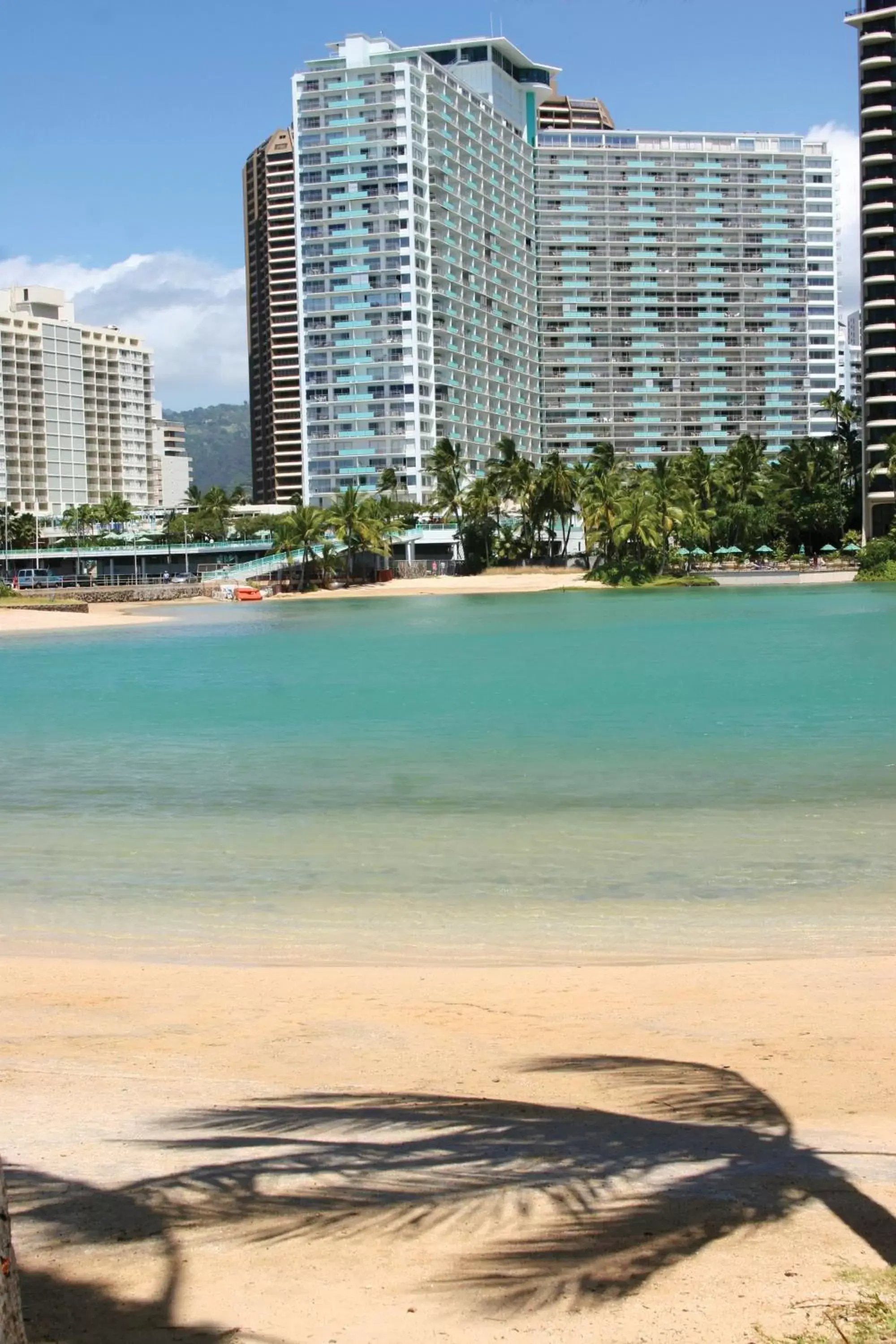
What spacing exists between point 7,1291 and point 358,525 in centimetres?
12127

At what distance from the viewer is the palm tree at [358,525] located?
124 m

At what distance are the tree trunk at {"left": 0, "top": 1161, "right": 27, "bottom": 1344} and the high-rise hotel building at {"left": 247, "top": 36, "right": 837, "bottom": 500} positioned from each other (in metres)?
159

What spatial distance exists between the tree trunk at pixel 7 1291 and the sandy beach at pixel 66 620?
8386 cm

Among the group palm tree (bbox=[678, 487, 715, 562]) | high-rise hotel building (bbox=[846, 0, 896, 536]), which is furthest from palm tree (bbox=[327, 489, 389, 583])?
high-rise hotel building (bbox=[846, 0, 896, 536])

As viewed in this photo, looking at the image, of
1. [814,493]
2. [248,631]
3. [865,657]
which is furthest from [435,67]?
[865,657]

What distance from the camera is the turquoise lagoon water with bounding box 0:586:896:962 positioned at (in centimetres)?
1333

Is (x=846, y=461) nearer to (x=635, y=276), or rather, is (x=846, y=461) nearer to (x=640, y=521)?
(x=640, y=521)

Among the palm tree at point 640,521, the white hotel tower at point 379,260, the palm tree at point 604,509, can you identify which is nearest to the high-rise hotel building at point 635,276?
the white hotel tower at point 379,260

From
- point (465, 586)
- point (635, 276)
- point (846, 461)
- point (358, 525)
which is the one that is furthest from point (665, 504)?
point (635, 276)

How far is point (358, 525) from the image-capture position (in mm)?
123875

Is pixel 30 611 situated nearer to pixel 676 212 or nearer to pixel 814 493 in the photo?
pixel 814 493

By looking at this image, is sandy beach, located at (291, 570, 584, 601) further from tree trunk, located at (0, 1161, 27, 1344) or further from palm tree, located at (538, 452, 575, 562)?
tree trunk, located at (0, 1161, 27, 1344)

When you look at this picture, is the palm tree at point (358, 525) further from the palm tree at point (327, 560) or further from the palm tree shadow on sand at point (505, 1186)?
the palm tree shadow on sand at point (505, 1186)

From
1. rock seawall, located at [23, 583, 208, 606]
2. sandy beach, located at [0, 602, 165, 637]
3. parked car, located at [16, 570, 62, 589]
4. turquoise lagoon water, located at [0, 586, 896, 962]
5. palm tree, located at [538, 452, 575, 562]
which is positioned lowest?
turquoise lagoon water, located at [0, 586, 896, 962]
